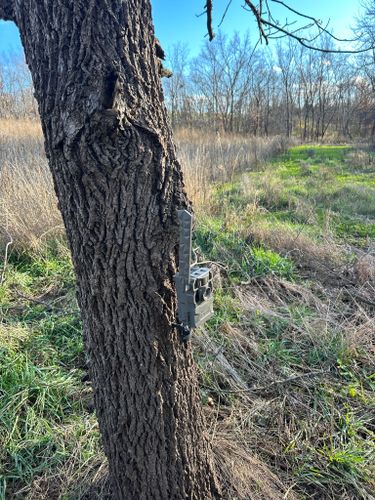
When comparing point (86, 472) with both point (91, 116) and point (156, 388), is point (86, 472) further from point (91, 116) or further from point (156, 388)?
point (91, 116)

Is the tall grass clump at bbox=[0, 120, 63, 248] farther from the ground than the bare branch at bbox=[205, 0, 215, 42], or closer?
closer

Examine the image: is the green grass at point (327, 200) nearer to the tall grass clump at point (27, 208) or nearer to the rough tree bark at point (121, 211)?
the tall grass clump at point (27, 208)

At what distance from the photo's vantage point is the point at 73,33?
73 centimetres

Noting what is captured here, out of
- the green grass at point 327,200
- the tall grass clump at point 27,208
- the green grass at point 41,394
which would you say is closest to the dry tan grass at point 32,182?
the tall grass clump at point 27,208

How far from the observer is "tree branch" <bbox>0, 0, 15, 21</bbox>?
31.6 inches

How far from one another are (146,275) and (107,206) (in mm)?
205

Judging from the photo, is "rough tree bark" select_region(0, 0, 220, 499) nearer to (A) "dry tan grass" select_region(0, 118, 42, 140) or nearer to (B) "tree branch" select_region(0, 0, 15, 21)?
(B) "tree branch" select_region(0, 0, 15, 21)

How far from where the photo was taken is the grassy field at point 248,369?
4.72ft

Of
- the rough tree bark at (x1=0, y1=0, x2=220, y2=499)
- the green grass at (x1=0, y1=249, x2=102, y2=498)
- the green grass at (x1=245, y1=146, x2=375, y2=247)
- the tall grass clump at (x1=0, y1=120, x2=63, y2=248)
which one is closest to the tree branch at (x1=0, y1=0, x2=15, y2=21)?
the rough tree bark at (x1=0, y1=0, x2=220, y2=499)

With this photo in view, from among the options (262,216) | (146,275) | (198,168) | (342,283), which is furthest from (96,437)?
(198,168)

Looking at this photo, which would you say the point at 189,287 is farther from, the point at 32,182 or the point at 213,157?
the point at 213,157

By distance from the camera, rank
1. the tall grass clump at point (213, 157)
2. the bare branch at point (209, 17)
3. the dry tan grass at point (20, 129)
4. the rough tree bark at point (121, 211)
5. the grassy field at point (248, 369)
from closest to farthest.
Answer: the rough tree bark at point (121, 211) → the bare branch at point (209, 17) → the grassy field at point (248, 369) → the tall grass clump at point (213, 157) → the dry tan grass at point (20, 129)

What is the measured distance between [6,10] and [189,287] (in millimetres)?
820

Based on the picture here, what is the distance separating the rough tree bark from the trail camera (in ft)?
0.20
